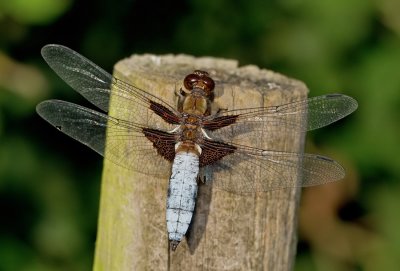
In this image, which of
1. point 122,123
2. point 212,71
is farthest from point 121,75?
point 212,71

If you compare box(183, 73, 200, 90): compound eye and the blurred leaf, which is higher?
the blurred leaf

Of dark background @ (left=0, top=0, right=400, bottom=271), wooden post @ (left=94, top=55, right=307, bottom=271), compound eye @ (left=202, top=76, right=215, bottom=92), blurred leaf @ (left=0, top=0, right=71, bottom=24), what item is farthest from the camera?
dark background @ (left=0, top=0, right=400, bottom=271)

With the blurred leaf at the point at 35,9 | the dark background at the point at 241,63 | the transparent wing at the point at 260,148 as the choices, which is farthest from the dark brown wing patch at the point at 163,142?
the dark background at the point at 241,63

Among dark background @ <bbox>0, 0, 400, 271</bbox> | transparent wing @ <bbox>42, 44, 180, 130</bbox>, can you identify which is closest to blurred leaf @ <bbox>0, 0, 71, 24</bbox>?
dark background @ <bbox>0, 0, 400, 271</bbox>

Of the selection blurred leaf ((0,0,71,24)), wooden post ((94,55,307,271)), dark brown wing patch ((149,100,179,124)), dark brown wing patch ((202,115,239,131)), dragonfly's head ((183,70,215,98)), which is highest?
blurred leaf ((0,0,71,24))

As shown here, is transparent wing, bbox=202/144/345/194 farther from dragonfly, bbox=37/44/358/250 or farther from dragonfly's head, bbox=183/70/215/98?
dragonfly's head, bbox=183/70/215/98

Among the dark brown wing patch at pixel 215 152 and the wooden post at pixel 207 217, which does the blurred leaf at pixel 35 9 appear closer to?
the wooden post at pixel 207 217

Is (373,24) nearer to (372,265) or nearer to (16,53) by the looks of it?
(372,265)
